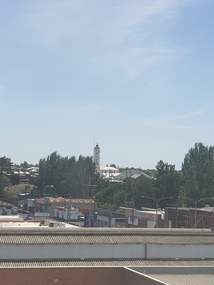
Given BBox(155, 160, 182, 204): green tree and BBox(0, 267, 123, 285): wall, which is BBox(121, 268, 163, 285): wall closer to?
BBox(0, 267, 123, 285): wall

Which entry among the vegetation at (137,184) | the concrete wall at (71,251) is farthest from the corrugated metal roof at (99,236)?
the vegetation at (137,184)

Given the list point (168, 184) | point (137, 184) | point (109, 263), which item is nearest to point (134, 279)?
point (109, 263)

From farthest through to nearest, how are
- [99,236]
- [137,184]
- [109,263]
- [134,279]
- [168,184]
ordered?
[137,184] → [168,184] → [99,236] → [109,263] → [134,279]

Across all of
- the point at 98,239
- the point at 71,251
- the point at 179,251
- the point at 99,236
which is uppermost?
the point at 99,236

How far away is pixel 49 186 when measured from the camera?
592 feet

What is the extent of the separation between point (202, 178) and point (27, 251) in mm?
86856

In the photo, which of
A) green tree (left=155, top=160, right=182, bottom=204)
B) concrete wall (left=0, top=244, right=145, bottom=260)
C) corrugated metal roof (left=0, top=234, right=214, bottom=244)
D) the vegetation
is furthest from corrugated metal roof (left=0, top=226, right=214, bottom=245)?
green tree (left=155, top=160, right=182, bottom=204)

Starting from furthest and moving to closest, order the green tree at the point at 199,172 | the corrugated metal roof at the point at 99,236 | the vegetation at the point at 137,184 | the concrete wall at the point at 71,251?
the vegetation at the point at 137,184 < the green tree at the point at 199,172 < the corrugated metal roof at the point at 99,236 < the concrete wall at the point at 71,251

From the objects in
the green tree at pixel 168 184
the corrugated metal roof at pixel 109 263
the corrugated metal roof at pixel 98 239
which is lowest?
the corrugated metal roof at pixel 109 263

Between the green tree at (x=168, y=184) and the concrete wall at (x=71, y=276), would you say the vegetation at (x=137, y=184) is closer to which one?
the green tree at (x=168, y=184)

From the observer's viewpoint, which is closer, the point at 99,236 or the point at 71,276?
the point at 71,276

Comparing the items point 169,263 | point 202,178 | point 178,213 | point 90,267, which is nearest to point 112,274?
point 90,267

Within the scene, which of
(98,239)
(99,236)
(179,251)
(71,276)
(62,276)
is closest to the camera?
(62,276)

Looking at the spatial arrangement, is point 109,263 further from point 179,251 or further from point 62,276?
point 179,251
